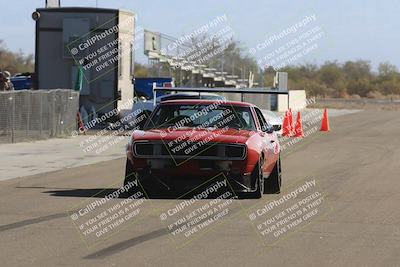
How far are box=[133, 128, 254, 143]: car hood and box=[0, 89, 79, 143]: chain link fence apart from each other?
1211 centimetres

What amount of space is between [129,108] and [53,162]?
43.8 ft

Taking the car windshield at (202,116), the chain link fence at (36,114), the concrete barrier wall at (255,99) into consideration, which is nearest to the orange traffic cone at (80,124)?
the chain link fence at (36,114)

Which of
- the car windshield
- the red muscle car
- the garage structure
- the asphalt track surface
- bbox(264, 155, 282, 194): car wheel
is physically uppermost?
the garage structure

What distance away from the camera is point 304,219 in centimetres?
1105

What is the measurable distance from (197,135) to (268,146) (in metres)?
1.45

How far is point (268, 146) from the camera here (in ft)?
43.8

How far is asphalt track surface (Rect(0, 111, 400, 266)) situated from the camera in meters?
8.32

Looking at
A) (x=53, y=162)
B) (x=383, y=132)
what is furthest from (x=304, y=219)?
(x=383, y=132)

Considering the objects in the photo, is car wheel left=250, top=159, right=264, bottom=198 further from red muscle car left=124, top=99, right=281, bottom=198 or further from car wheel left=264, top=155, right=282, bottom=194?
car wheel left=264, top=155, right=282, bottom=194

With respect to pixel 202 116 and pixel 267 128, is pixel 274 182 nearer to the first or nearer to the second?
pixel 267 128

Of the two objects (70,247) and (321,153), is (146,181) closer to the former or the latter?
(70,247)

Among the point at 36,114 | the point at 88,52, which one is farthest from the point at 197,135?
the point at 88,52

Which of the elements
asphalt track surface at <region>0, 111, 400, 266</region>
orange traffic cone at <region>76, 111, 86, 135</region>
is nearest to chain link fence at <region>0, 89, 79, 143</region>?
orange traffic cone at <region>76, 111, 86, 135</region>

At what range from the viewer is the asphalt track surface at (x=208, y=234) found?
8.32m
